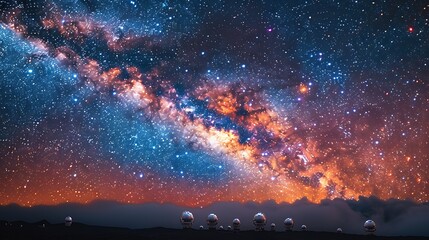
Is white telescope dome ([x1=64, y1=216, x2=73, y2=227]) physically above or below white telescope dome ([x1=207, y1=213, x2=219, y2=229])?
below

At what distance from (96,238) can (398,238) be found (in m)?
34.9

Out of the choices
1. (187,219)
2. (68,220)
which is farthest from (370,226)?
(68,220)

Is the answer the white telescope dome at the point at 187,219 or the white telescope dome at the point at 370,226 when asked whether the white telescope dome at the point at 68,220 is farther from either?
the white telescope dome at the point at 370,226

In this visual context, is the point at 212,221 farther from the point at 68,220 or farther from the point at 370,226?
the point at 68,220

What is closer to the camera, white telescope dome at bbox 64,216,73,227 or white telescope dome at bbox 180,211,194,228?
white telescope dome at bbox 180,211,194,228

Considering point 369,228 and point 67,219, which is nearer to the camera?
point 369,228

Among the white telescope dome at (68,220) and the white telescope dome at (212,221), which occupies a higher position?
the white telescope dome at (212,221)

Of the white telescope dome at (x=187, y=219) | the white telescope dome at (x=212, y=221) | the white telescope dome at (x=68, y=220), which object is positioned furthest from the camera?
the white telescope dome at (x=68, y=220)

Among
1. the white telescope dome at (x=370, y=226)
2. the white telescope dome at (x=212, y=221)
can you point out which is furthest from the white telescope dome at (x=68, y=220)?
the white telescope dome at (x=370, y=226)

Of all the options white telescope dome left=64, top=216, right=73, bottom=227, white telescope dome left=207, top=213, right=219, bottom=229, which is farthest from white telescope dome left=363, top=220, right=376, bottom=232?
white telescope dome left=64, top=216, right=73, bottom=227

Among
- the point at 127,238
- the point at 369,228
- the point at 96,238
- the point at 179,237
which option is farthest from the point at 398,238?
the point at 96,238

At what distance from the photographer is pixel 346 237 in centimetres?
4072

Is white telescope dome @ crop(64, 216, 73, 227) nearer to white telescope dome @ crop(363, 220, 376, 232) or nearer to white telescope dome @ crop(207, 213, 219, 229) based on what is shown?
white telescope dome @ crop(207, 213, 219, 229)

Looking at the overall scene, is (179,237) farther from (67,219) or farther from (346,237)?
(346,237)
